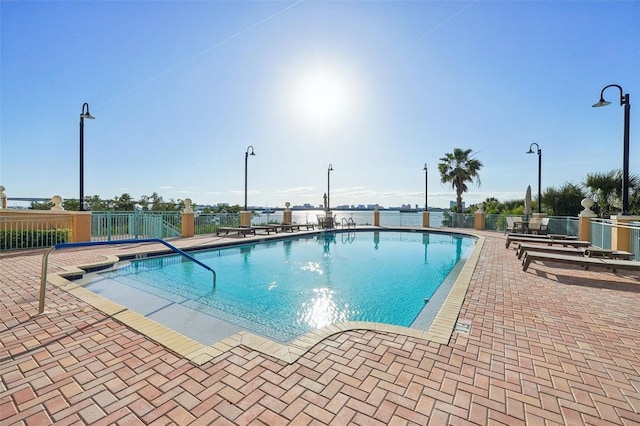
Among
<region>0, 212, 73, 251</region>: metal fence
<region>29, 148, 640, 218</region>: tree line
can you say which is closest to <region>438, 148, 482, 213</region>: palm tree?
<region>29, 148, 640, 218</region>: tree line

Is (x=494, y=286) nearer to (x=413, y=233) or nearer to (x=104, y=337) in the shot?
(x=104, y=337)

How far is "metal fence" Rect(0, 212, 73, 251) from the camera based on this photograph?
7884 millimetres

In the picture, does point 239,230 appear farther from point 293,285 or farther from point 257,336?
point 257,336

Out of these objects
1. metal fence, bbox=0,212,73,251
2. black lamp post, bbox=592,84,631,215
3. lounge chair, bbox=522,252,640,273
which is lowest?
lounge chair, bbox=522,252,640,273

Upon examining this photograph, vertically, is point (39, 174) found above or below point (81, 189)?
above

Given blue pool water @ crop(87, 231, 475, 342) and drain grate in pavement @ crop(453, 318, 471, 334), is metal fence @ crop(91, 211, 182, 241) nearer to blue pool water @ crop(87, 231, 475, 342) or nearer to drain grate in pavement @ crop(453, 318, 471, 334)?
blue pool water @ crop(87, 231, 475, 342)

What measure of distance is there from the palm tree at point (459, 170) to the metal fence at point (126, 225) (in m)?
17.6

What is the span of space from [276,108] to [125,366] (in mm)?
11666

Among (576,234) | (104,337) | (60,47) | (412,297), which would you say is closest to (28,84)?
(60,47)

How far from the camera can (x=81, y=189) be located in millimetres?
8555

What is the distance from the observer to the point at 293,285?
19.0 feet

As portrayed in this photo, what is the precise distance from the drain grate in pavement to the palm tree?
58.0ft

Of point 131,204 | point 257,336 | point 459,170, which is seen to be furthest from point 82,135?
point 459,170

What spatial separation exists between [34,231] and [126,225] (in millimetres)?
2570
